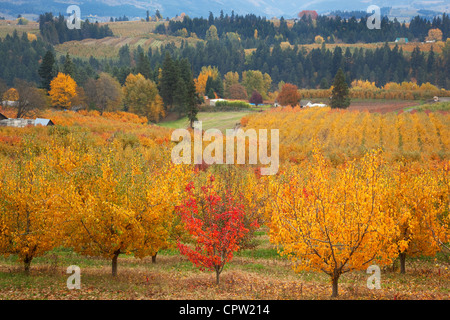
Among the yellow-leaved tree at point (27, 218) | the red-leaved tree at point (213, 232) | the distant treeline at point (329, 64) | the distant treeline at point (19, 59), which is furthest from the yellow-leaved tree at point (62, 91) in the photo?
the red-leaved tree at point (213, 232)

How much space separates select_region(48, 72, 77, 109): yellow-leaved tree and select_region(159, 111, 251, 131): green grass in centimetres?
2198

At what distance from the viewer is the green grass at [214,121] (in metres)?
91.5

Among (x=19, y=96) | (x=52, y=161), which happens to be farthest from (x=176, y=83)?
(x=52, y=161)

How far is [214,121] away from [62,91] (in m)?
36.3

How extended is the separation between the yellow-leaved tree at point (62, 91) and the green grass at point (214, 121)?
72.1 ft

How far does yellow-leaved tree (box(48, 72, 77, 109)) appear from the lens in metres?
97.1

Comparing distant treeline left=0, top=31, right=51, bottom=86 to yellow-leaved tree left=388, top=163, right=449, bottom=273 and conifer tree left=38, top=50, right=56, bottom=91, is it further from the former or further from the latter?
yellow-leaved tree left=388, top=163, right=449, bottom=273

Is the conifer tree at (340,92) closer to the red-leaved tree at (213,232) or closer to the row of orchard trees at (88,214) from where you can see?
the red-leaved tree at (213,232)

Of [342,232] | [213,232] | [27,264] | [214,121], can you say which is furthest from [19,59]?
[342,232]

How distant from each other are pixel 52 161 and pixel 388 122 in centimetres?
6235

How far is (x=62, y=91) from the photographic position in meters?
97.6

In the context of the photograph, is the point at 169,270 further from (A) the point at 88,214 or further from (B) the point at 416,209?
(B) the point at 416,209

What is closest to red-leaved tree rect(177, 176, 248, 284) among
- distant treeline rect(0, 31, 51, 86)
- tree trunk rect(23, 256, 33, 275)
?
tree trunk rect(23, 256, 33, 275)
